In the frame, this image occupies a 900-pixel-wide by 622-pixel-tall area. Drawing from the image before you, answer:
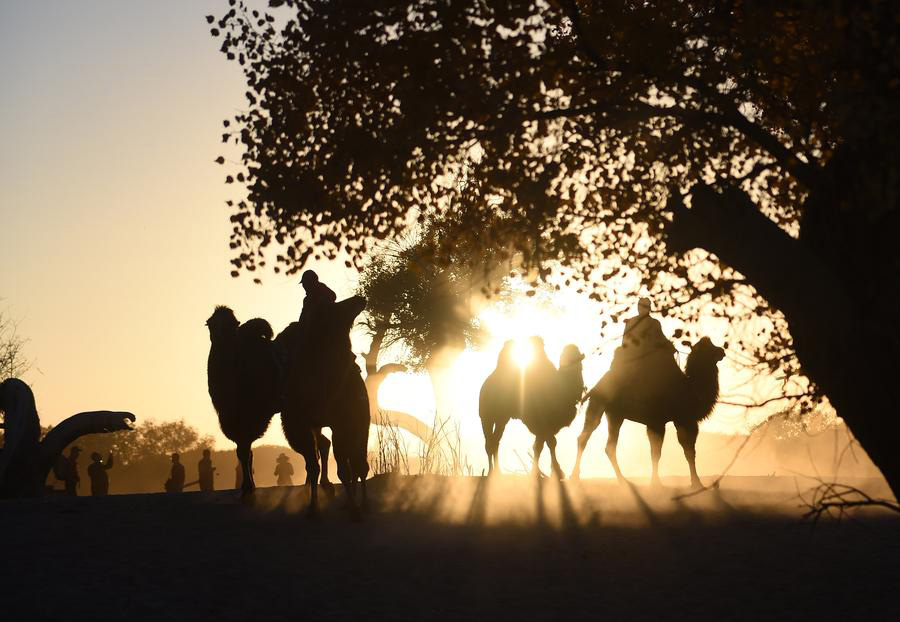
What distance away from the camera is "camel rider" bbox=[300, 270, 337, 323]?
1298 cm

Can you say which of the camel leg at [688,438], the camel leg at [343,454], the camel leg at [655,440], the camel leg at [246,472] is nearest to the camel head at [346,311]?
the camel leg at [343,454]

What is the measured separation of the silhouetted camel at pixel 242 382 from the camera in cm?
1413

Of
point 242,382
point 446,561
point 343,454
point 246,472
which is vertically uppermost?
point 242,382

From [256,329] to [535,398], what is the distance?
538cm

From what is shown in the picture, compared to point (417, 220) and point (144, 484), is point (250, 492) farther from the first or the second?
point (144, 484)

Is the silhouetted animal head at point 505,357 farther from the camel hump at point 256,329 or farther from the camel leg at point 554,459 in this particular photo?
the camel hump at point 256,329

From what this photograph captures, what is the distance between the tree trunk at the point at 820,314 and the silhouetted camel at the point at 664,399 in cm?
971

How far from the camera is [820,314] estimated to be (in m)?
7.36

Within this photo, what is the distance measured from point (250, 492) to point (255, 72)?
5.45 m

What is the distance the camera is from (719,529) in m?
12.3

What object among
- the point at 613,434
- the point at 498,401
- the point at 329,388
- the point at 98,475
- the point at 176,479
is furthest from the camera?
the point at 176,479

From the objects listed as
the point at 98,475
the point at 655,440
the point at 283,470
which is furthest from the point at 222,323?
the point at 283,470

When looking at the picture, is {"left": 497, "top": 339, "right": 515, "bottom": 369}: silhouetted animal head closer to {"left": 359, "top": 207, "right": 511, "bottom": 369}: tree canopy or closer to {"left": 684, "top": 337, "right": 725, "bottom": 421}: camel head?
{"left": 684, "top": 337, "right": 725, "bottom": 421}: camel head

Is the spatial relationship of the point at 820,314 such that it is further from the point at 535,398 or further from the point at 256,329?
the point at 535,398
